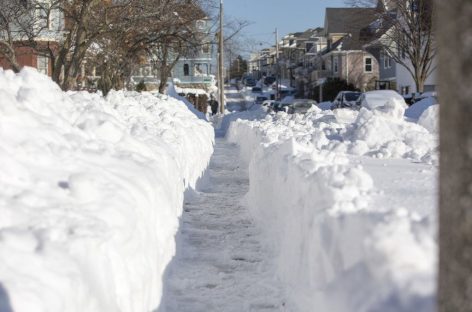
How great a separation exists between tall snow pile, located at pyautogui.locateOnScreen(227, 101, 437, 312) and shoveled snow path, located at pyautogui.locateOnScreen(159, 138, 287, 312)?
0.23m

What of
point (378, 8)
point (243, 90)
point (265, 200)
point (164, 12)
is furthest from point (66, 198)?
point (243, 90)

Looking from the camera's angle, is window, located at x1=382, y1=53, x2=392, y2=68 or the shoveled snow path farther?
window, located at x1=382, y1=53, x2=392, y2=68

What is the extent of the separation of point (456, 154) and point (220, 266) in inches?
227

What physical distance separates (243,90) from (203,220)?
92680mm

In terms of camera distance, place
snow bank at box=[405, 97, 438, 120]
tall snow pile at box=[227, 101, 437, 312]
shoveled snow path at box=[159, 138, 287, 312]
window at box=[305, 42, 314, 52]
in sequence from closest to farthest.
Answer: tall snow pile at box=[227, 101, 437, 312]
shoveled snow path at box=[159, 138, 287, 312]
snow bank at box=[405, 97, 438, 120]
window at box=[305, 42, 314, 52]

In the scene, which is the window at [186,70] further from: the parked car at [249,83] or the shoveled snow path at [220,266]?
the shoveled snow path at [220,266]

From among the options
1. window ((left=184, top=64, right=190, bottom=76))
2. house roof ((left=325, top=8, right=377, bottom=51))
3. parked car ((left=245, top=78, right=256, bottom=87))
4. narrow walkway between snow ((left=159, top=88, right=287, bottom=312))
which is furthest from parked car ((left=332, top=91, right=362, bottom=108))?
parked car ((left=245, top=78, right=256, bottom=87))

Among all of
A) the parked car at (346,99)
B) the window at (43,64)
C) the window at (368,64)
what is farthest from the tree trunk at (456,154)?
the window at (368,64)

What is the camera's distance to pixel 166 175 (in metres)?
7.79

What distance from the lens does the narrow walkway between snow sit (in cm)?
595

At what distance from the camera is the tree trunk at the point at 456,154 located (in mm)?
1521

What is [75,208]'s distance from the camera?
444cm

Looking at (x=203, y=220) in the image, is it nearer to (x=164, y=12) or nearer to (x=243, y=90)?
(x=164, y=12)

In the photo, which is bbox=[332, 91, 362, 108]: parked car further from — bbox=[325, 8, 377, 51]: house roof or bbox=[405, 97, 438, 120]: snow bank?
bbox=[405, 97, 438, 120]: snow bank
